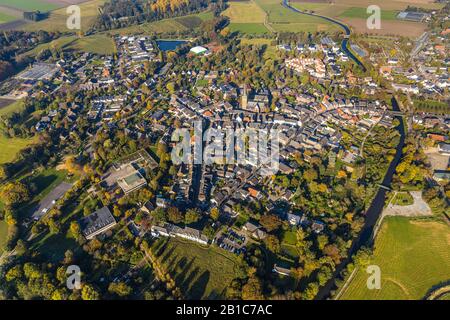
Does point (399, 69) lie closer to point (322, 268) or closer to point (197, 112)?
point (197, 112)

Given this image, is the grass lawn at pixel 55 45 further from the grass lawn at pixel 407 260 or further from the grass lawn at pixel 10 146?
the grass lawn at pixel 407 260

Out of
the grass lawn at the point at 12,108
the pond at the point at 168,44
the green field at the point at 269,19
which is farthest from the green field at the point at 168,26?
the grass lawn at the point at 12,108

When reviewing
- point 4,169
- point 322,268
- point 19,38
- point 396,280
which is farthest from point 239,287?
point 19,38

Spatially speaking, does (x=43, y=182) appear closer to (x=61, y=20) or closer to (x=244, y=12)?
(x=61, y=20)

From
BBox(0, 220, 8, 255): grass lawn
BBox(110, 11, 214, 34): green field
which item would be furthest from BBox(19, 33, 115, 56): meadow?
BBox(0, 220, 8, 255): grass lawn

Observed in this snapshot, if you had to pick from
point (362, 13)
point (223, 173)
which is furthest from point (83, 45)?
point (362, 13)
